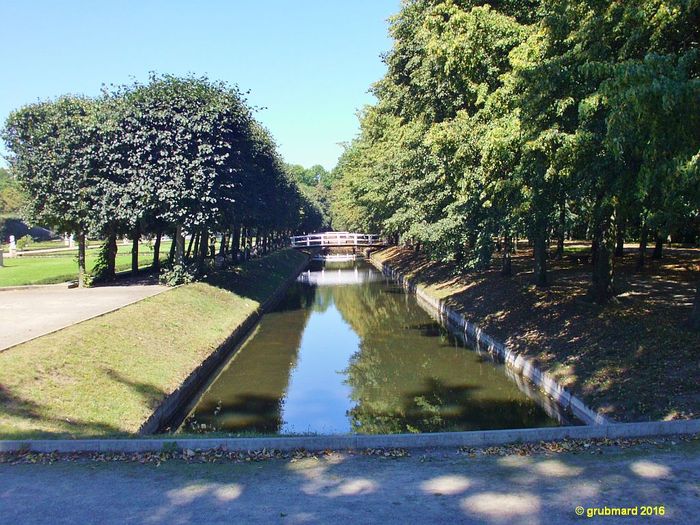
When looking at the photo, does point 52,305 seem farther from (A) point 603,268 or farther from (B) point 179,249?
(A) point 603,268

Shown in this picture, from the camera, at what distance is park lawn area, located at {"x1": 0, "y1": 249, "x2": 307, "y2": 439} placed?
34.6 feet

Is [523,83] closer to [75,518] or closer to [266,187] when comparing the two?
[75,518]

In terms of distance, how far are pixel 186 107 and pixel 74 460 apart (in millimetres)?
20479

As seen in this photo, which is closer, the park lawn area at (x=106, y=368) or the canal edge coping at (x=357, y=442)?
the canal edge coping at (x=357, y=442)

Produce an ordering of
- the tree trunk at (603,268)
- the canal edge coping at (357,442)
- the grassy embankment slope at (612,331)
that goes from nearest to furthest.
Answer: the canal edge coping at (357,442), the grassy embankment slope at (612,331), the tree trunk at (603,268)

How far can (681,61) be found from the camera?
8570mm

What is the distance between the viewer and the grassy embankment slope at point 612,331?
11.2 m

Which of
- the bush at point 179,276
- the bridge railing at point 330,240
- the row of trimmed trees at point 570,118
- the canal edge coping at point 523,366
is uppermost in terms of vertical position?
the row of trimmed trees at point 570,118

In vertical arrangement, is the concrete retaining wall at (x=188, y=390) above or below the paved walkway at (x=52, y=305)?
below

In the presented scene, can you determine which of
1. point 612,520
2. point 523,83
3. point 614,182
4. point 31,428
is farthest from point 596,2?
point 31,428

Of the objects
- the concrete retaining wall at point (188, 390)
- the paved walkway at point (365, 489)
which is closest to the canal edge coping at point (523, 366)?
the paved walkway at point (365, 489)

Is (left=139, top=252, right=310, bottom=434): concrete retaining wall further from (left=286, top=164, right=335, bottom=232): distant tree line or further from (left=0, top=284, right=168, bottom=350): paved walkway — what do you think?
(left=286, top=164, right=335, bottom=232): distant tree line

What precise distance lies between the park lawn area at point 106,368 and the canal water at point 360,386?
1.31 meters

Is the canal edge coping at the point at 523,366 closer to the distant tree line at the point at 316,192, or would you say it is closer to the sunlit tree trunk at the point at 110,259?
the sunlit tree trunk at the point at 110,259
